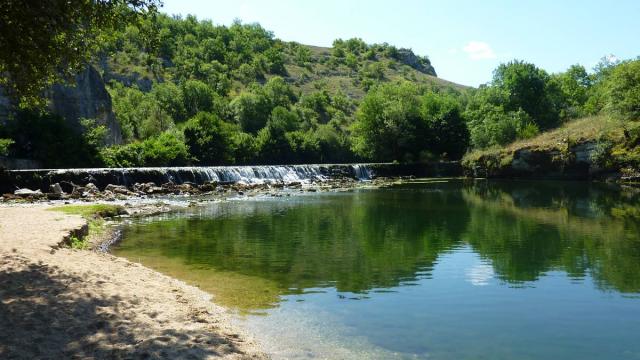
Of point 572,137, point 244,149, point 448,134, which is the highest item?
point 448,134

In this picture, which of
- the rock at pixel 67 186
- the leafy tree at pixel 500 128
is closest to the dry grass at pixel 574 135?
the leafy tree at pixel 500 128

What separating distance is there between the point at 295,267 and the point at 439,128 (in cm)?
7919

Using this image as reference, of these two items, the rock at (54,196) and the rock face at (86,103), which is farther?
the rock face at (86,103)

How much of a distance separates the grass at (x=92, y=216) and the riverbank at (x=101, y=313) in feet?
12.1

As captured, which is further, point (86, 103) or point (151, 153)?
point (86, 103)

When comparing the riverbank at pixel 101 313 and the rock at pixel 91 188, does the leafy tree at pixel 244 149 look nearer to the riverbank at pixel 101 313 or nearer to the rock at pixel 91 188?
the rock at pixel 91 188

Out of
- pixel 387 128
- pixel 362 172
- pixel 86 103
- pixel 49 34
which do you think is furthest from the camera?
pixel 387 128

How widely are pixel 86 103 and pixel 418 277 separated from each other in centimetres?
6854

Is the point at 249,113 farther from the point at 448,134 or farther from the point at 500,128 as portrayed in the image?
the point at 500,128

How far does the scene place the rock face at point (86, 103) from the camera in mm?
69688

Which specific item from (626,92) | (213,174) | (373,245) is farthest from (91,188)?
(626,92)

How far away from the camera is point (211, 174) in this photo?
2263 inches

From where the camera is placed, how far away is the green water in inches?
401

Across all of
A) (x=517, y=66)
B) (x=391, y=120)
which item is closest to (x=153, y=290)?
(x=391, y=120)
